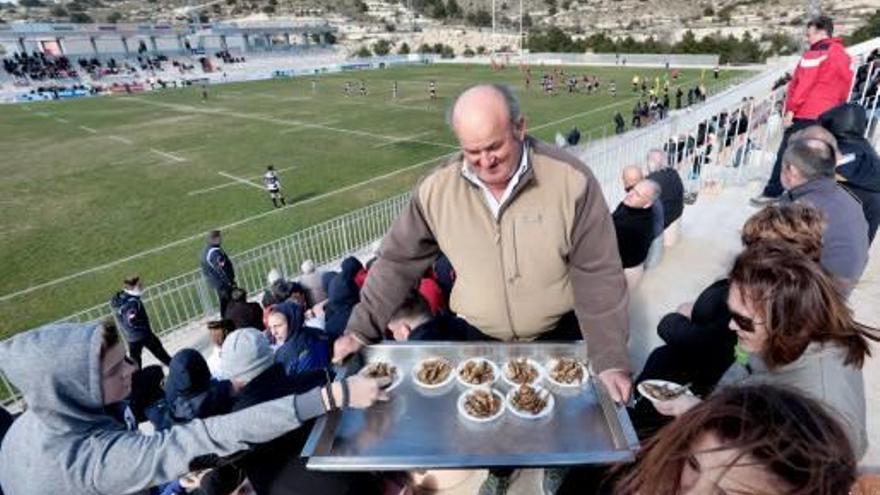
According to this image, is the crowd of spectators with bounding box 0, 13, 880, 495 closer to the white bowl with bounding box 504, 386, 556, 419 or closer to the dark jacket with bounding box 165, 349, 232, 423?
the dark jacket with bounding box 165, 349, 232, 423

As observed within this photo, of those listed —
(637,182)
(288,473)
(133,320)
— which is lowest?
(133,320)

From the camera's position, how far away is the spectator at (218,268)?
8070 mm

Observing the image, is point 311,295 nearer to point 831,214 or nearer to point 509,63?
point 831,214

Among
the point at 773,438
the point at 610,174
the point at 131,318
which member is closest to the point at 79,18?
the point at 131,318

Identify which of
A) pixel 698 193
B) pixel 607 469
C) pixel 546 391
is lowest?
pixel 698 193

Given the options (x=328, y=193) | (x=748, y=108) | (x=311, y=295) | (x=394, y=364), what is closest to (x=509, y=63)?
(x=328, y=193)

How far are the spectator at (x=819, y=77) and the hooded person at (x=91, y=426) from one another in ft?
21.2

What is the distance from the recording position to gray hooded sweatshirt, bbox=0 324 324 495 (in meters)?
2.04

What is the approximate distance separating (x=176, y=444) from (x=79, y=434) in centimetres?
40

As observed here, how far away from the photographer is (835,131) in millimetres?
4703

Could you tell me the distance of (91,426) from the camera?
7.25 ft

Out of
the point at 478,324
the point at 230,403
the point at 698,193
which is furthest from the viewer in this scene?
the point at 698,193

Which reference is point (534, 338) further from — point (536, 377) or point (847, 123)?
point (847, 123)

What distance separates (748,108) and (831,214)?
7.73 meters
